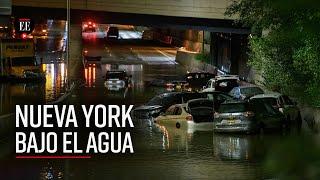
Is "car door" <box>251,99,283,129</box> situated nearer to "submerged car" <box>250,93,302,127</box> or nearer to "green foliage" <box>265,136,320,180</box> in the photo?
"submerged car" <box>250,93,302,127</box>

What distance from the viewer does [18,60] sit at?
175 ft

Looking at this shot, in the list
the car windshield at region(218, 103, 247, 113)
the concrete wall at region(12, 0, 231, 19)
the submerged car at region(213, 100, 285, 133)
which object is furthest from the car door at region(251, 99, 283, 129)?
the concrete wall at region(12, 0, 231, 19)

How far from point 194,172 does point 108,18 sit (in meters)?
44.0

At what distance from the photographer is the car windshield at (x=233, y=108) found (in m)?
25.1

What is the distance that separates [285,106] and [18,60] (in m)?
31.0

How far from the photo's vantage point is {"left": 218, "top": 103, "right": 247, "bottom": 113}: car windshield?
2508 cm

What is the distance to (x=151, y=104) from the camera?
3316 centimetres

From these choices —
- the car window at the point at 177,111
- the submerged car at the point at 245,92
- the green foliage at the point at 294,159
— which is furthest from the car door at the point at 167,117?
the green foliage at the point at 294,159

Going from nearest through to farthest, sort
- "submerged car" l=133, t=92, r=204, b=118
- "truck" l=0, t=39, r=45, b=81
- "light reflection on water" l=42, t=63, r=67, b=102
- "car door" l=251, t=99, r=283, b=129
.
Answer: "car door" l=251, t=99, r=283, b=129
"submerged car" l=133, t=92, r=204, b=118
"light reflection on water" l=42, t=63, r=67, b=102
"truck" l=0, t=39, r=45, b=81

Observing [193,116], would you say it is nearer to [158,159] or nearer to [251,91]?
[251,91]

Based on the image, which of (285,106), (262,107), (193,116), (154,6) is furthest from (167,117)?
(154,6)

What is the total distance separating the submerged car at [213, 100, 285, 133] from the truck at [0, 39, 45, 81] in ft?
102

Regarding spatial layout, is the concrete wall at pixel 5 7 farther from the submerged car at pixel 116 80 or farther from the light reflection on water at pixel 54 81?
the submerged car at pixel 116 80

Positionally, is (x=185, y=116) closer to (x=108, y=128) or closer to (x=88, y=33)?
(x=108, y=128)
